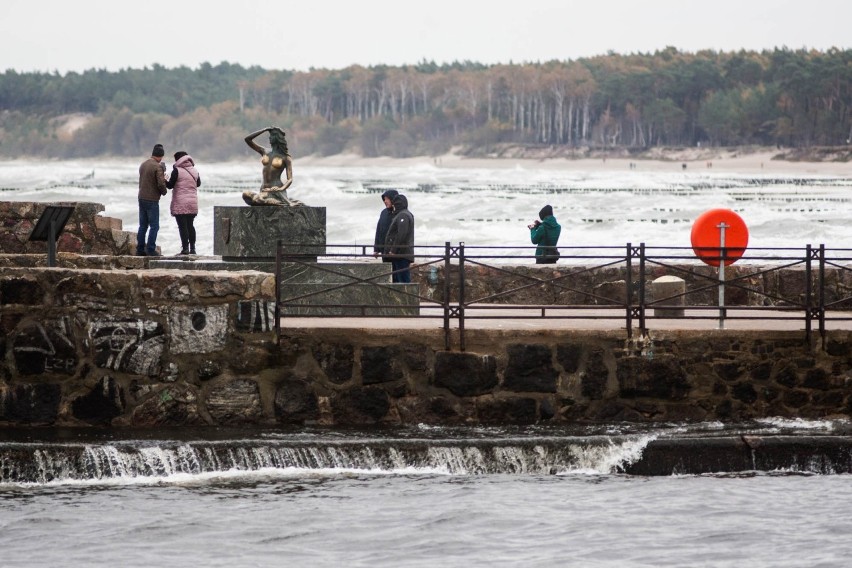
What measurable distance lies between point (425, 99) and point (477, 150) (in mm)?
19139

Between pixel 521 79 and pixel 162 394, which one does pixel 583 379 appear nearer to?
pixel 162 394

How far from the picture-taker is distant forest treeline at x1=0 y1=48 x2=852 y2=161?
422ft

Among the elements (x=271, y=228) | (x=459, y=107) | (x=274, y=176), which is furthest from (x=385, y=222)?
(x=459, y=107)

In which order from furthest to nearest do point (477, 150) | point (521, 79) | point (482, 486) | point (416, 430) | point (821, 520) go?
point (521, 79), point (477, 150), point (416, 430), point (482, 486), point (821, 520)

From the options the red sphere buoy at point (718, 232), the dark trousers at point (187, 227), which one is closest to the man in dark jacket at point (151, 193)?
the dark trousers at point (187, 227)

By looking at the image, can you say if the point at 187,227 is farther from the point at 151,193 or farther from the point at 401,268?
the point at 401,268

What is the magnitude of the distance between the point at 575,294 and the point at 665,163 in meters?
108

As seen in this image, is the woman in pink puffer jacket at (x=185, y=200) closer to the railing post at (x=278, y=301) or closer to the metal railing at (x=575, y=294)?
the metal railing at (x=575, y=294)

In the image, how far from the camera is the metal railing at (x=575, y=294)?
1276 cm

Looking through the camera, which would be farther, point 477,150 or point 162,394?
point 477,150

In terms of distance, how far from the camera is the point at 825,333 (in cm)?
1290

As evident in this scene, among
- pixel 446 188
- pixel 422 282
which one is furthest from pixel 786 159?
pixel 422 282

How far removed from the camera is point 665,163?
122875 millimetres

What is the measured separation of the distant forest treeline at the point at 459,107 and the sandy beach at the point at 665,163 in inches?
121
